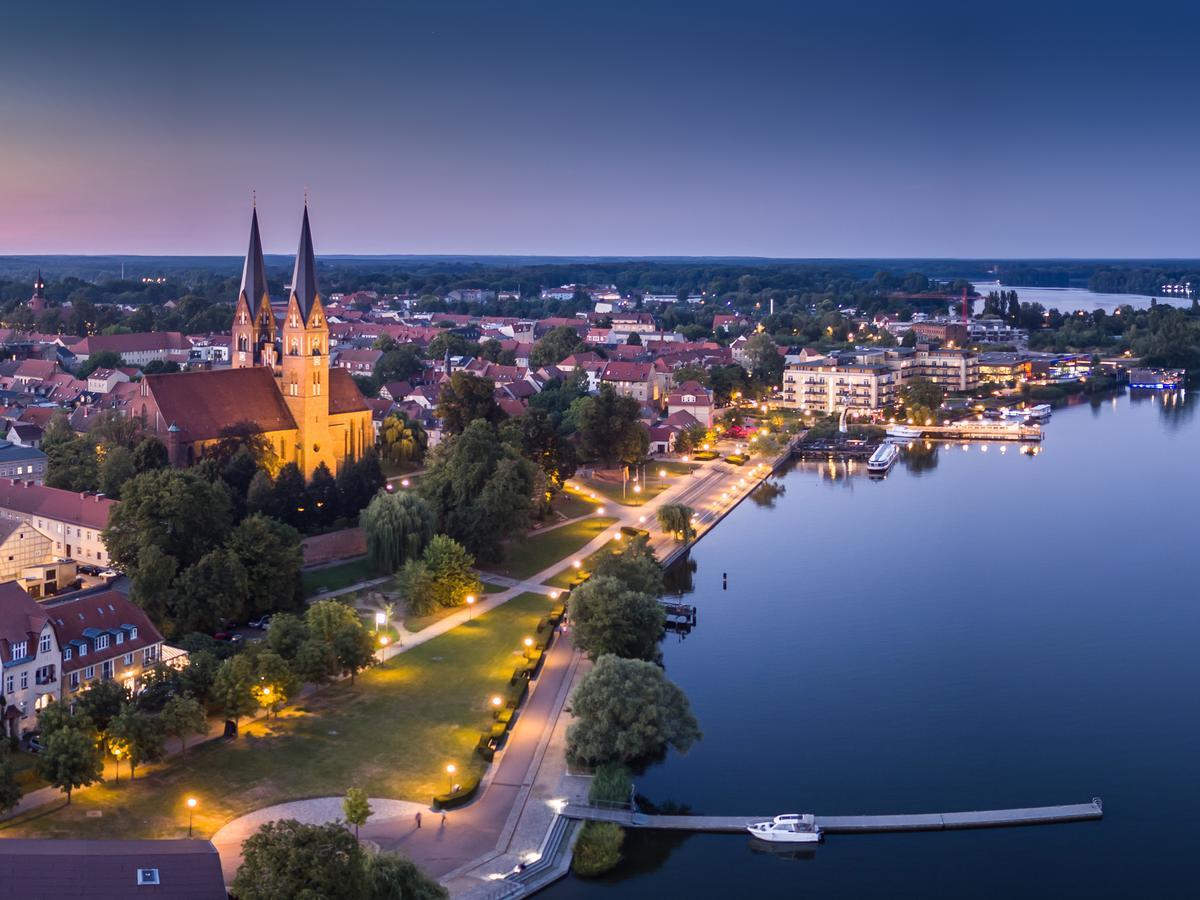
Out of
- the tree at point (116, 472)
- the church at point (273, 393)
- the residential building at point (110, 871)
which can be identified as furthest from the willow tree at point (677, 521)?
the residential building at point (110, 871)

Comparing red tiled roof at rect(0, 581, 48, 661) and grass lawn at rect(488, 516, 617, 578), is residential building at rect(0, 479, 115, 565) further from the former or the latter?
grass lawn at rect(488, 516, 617, 578)

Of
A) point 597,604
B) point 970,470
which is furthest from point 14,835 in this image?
point 970,470

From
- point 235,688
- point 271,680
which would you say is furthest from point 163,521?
point 235,688

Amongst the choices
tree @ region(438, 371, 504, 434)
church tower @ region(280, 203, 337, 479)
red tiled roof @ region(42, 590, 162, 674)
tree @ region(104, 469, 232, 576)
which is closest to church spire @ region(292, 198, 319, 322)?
church tower @ region(280, 203, 337, 479)

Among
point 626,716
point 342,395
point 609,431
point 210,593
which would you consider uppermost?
point 342,395

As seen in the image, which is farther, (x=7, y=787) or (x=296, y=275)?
(x=296, y=275)

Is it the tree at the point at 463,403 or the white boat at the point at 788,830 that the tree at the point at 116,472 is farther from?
the white boat at the point at 788,830

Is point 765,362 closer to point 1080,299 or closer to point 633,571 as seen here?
point 633,571
